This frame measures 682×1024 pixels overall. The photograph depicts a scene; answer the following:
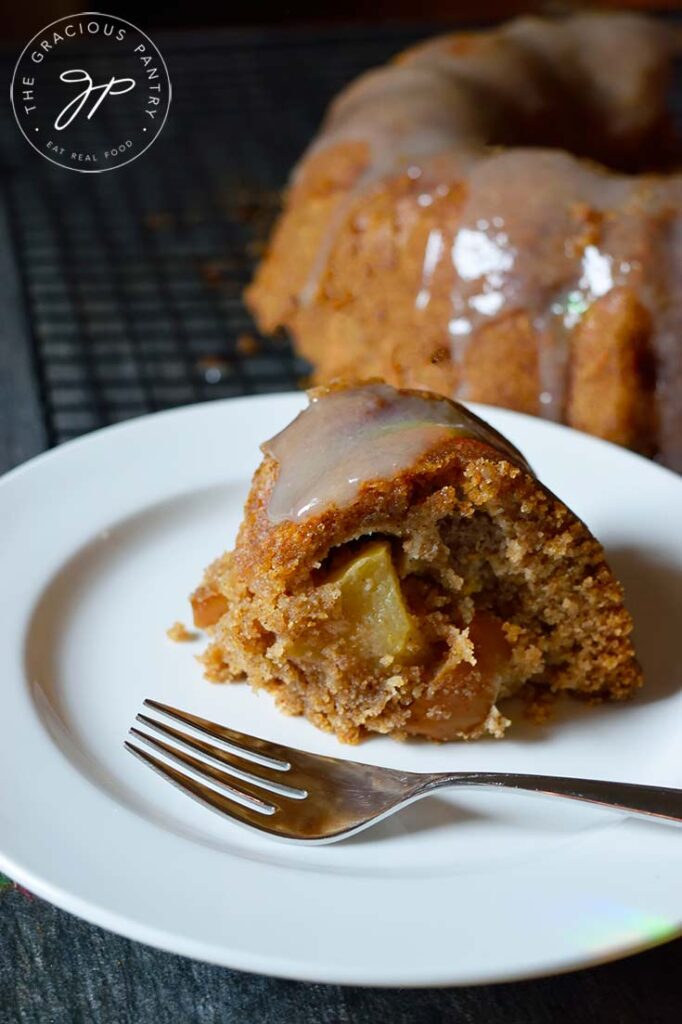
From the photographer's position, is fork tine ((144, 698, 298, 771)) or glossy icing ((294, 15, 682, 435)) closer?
fork tine ((144, 698, 298, 771))

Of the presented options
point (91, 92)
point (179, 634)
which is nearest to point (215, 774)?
point (179, 634)

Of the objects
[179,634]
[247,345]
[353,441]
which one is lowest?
[247,345]

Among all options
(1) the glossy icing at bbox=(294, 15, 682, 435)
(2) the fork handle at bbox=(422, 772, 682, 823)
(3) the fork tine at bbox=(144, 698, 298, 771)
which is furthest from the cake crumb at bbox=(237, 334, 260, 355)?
(2) the fork handle at bbox=(422, 772, 682, 823)

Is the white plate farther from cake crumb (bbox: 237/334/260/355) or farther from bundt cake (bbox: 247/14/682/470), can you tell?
cake crumb (bbox: 237/334/260/355)

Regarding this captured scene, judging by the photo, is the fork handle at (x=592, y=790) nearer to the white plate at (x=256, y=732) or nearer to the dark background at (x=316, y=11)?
the white plate at (x=256, y=732)

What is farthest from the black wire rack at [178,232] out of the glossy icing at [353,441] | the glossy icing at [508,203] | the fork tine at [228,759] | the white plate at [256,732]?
the fork tine at [228,759]

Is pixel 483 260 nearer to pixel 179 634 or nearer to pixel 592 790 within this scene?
pixel 179 634

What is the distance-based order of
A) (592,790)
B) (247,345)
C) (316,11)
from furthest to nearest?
(316,11) → (247,345) → (592,790)
